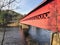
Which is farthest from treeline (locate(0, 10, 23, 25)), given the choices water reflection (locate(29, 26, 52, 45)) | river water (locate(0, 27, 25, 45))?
water reflection (locate(29, 26, 52, 45))

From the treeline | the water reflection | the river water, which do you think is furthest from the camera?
the river water

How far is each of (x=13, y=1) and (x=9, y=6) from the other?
25 centimetres

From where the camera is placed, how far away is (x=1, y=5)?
17.6ft

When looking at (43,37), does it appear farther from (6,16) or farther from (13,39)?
(6,16)

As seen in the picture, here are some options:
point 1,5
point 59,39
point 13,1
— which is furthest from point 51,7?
point 1,5

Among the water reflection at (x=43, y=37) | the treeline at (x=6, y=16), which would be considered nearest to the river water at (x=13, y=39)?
the water reflection at (x=43, y=37)

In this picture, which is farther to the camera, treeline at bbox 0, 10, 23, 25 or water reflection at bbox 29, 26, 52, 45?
water reflection at bbox 29, 26, 52, 45

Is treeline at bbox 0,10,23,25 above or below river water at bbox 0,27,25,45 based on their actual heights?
above

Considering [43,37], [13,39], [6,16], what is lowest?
[13,39]

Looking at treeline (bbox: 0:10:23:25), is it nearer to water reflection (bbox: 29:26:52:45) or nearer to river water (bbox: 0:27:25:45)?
river water (bbox: 0:27:25:45)

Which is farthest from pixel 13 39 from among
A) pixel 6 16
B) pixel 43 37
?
pixel 6 16

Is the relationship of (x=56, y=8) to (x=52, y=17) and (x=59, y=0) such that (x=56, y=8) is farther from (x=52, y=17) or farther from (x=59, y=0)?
(x=52, y=17)

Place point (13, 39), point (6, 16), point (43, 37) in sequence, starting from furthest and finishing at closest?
point (43, 37), point (13, 39), point (6, 16)

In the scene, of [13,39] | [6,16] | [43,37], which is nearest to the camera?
[6,16]
